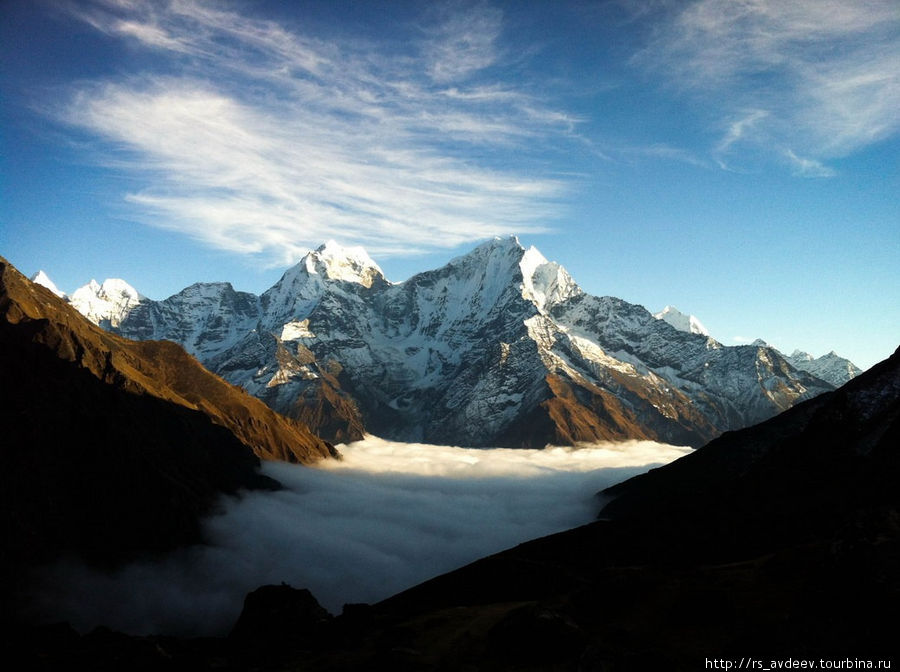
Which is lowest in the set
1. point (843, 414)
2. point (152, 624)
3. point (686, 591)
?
point (152, 624)

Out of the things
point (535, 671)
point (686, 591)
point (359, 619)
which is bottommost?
point (359, 619)

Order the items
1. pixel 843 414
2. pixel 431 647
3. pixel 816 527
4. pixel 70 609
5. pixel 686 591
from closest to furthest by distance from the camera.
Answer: pixel 686 591 → pixel 431 647 → pixel 816 527 → pixel 843 414 → pixel 70 609

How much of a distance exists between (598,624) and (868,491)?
8505cm

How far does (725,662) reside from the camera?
177 feet

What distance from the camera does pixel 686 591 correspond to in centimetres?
7138

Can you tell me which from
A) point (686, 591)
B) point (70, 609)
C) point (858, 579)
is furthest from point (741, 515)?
point (70, 609)

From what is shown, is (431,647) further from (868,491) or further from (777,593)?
(868,491)

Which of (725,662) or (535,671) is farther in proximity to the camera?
(535,671)

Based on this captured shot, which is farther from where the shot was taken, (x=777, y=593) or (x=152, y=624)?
(x=152, y=624)

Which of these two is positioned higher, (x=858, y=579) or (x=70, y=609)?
(x=858, y=579)

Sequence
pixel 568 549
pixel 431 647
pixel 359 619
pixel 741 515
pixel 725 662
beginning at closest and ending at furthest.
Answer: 1. pixel 725 662
2. pixel 431 647
3. pixel 359 619
4. pixel 741 515
5. pixel 568 549

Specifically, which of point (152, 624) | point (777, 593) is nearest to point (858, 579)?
point (777, 593)

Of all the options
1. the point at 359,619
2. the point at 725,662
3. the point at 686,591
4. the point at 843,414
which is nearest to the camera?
the point at 725,662

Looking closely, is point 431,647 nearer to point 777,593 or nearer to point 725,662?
point 725,662
